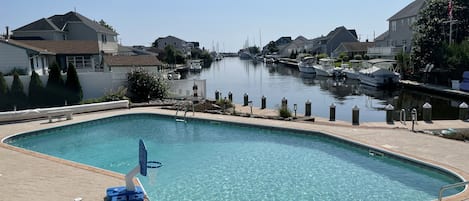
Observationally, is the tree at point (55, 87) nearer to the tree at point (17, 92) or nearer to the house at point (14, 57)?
the tree at point (17, 92)

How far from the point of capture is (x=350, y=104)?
32812mm

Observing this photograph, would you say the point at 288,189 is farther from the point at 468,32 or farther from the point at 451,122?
the point at 468,32

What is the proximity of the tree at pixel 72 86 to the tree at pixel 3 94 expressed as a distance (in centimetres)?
343

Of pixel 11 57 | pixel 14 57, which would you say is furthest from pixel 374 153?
pixel 11 57

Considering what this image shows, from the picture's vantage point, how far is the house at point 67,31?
43.6 meters

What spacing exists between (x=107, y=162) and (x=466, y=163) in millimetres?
11764

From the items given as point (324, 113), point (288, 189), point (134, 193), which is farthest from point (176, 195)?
point (324, 113)

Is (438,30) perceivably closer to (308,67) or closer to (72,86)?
(308,67)

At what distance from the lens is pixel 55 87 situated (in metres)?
25.5

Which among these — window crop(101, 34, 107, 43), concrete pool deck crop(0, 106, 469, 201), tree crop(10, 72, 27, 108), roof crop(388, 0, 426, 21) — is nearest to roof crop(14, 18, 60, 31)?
window crop(101, 34, 107, 43)

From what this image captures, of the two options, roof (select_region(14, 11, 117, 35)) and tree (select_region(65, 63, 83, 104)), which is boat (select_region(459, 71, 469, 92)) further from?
roof (select_region(14, 11, 117, 35))

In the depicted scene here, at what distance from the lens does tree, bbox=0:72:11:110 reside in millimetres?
24094

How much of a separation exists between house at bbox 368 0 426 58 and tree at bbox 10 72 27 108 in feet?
161

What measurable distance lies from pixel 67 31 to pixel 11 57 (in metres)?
20.3
